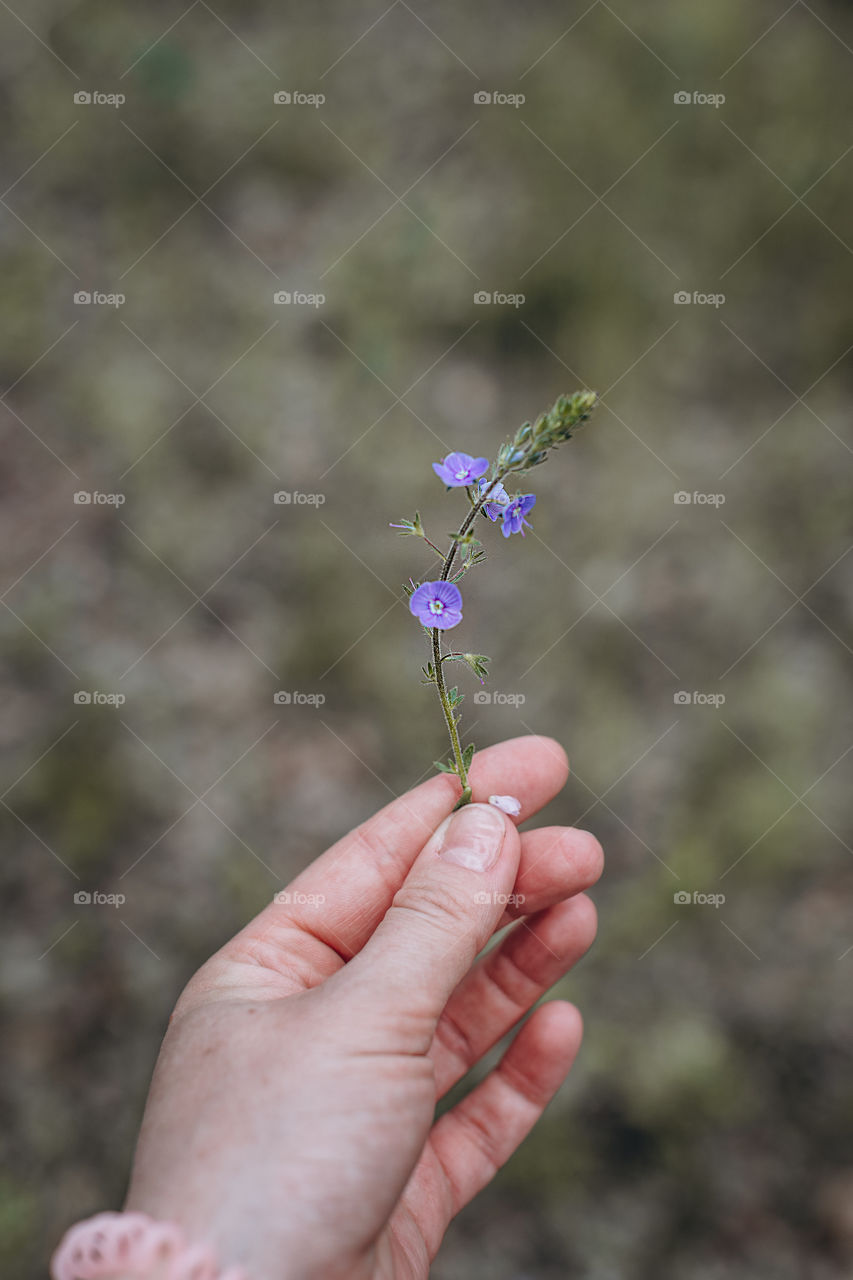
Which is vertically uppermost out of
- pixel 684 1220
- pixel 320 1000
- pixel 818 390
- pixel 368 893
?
pixel 818 390

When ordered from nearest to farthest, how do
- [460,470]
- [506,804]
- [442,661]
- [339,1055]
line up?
1. [339,1055]
2. [460,470]
3. [442,661]
4. [506,804]

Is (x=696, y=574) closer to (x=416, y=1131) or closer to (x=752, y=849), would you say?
(x=752, y=849)

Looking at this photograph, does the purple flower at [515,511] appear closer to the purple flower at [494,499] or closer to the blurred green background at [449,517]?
the purple flower at [494,499]

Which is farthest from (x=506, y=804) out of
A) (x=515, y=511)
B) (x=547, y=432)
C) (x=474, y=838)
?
(x=547, y=432)

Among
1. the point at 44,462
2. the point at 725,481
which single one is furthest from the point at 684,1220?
the point at 44,462

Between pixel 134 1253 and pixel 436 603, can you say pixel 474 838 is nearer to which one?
pixel 436 603

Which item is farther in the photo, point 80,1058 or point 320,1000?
point 80,1058

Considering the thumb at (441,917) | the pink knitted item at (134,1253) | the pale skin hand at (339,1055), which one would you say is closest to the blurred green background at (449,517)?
the pale skin hand at (339,1055)
